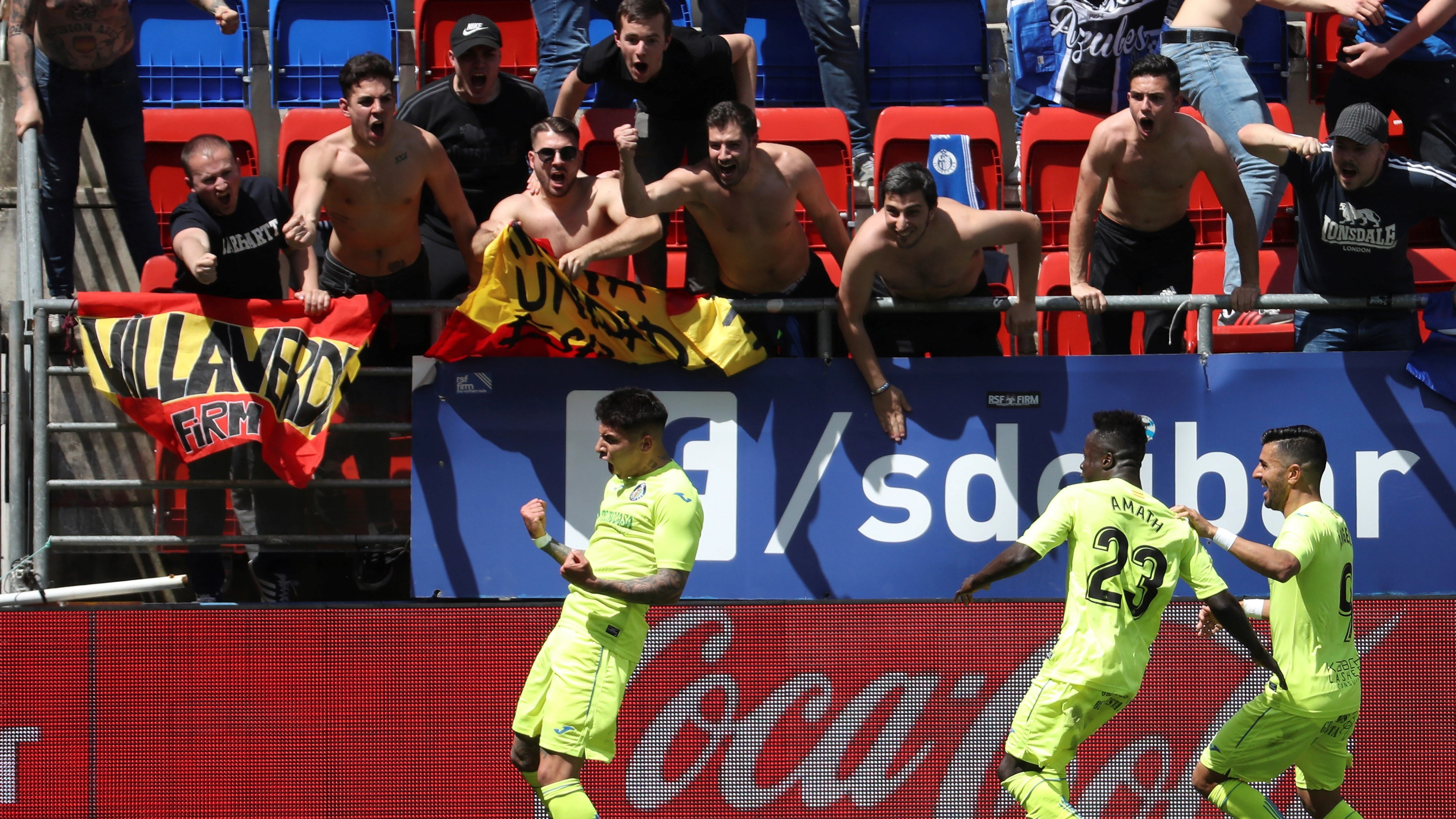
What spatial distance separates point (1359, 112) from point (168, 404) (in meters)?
5.62

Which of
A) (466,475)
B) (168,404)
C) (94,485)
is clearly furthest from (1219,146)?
(94,485)

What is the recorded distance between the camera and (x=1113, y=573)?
18.0ft

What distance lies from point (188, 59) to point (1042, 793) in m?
7.68

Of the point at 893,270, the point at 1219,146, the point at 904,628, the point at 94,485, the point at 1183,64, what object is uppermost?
the point at 1183,64

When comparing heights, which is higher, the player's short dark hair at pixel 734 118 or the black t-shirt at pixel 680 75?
the black t-shirt at pixel 680 75

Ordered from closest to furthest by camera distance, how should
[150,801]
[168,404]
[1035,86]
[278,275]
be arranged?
[150,801] < [168,404] < [278,275] < [1035,86]

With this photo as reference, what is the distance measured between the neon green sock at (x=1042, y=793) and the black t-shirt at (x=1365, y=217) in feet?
Answer: 9.48

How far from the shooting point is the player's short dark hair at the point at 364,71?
6992 millimetres

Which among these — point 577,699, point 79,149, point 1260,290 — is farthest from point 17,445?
point 1260,290

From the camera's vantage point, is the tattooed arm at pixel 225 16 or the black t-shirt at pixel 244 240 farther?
the tattooed arm at pixel 225 16

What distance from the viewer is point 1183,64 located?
8.13 meters

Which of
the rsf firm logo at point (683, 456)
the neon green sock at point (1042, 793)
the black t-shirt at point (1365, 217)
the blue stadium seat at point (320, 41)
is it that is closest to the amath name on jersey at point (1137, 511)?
the neon green sock at point (1042, 793)

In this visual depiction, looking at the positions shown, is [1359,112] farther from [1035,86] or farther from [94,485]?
[94,485]

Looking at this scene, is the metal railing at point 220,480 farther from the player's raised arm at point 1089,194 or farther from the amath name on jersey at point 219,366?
the player's raised arm at point 1089,194
